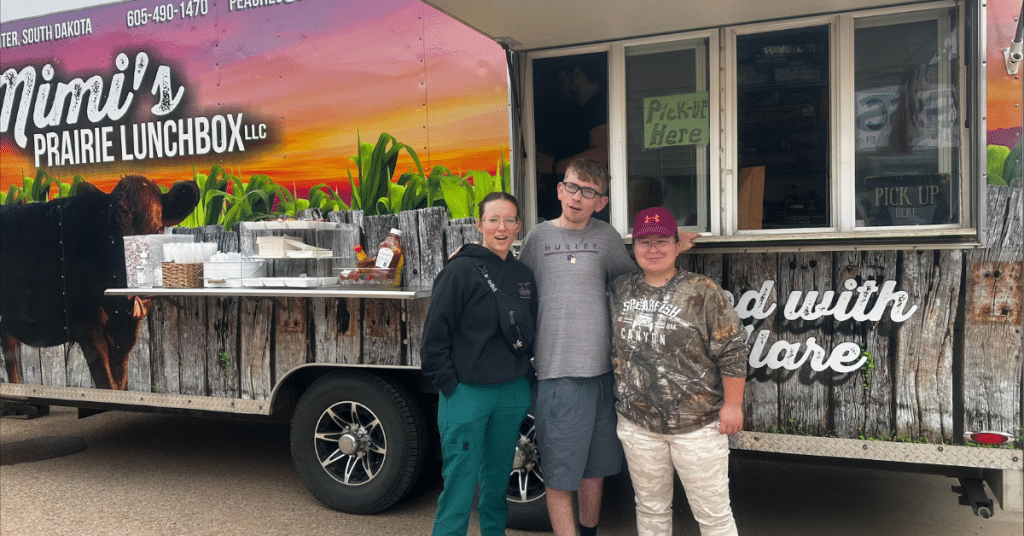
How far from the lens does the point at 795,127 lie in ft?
11.1

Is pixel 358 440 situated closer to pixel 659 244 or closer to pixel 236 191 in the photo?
pixel 236 191

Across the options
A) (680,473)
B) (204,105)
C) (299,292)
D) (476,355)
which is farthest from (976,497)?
(204,105)

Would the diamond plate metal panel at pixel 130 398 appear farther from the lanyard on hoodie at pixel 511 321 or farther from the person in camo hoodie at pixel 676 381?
the person in camo hoodie at pixel 676 381

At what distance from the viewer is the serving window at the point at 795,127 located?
315 centimetres

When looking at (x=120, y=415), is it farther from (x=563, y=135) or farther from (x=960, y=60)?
(x=960, y=60)

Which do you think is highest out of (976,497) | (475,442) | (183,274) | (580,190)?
(580,190)

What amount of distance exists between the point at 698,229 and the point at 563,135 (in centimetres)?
81

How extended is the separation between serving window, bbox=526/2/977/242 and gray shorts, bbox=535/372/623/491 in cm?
87

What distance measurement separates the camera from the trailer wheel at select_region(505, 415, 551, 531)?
3.92 m

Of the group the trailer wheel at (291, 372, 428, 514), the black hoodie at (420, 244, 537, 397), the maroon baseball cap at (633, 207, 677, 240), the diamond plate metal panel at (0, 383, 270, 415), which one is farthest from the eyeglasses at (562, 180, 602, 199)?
the diamond plate metal panel at (0, 383, 270, 415)

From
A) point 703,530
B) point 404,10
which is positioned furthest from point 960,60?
point 404,10

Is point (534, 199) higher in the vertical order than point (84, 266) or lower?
higher

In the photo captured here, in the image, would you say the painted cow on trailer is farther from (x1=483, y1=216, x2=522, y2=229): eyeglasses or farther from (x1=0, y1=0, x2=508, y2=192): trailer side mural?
(x1=483, y1=216, x2=522, y2=229): eyeglasses

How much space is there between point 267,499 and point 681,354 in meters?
2.85
